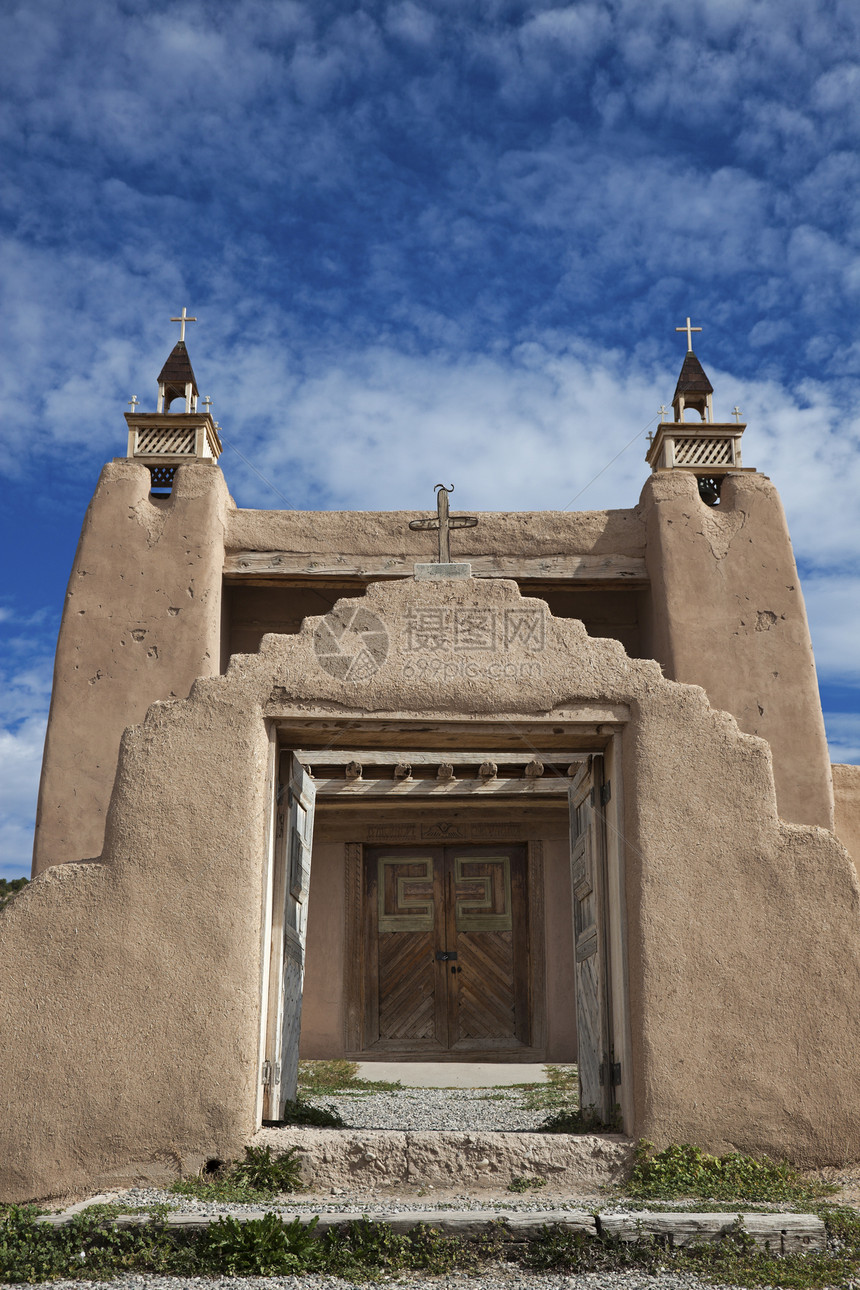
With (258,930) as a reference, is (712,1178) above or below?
below

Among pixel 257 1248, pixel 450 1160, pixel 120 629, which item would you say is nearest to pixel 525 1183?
pixel 450 1160

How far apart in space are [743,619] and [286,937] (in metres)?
5.03

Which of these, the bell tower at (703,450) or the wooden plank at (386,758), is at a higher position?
the bell tower at (703,450)

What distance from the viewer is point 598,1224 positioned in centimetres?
484

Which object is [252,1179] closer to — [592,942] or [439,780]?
[592,942]

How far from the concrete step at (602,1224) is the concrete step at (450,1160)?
745 millimetres

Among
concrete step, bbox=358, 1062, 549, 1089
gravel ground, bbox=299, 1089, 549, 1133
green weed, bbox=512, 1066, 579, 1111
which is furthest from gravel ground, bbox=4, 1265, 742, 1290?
concrete step, bbox=358, 1062, 549, 1089

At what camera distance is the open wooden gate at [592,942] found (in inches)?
255

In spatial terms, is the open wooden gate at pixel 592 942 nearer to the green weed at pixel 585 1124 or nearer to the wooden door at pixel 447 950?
the green weed at pixel 585 1124

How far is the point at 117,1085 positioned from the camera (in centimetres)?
565

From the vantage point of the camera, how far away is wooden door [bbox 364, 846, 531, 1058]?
42.5 feet

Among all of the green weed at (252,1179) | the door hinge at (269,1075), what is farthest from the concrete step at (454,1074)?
the green weed at (252,1179)

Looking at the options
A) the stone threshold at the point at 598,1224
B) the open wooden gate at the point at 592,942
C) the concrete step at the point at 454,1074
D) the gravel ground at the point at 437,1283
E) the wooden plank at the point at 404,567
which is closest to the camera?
the gravel ground at the point at 437,1283

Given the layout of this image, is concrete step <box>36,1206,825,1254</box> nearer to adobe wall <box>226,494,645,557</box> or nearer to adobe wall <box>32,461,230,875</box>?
adobe wall <box>32,461,230,875</box>
